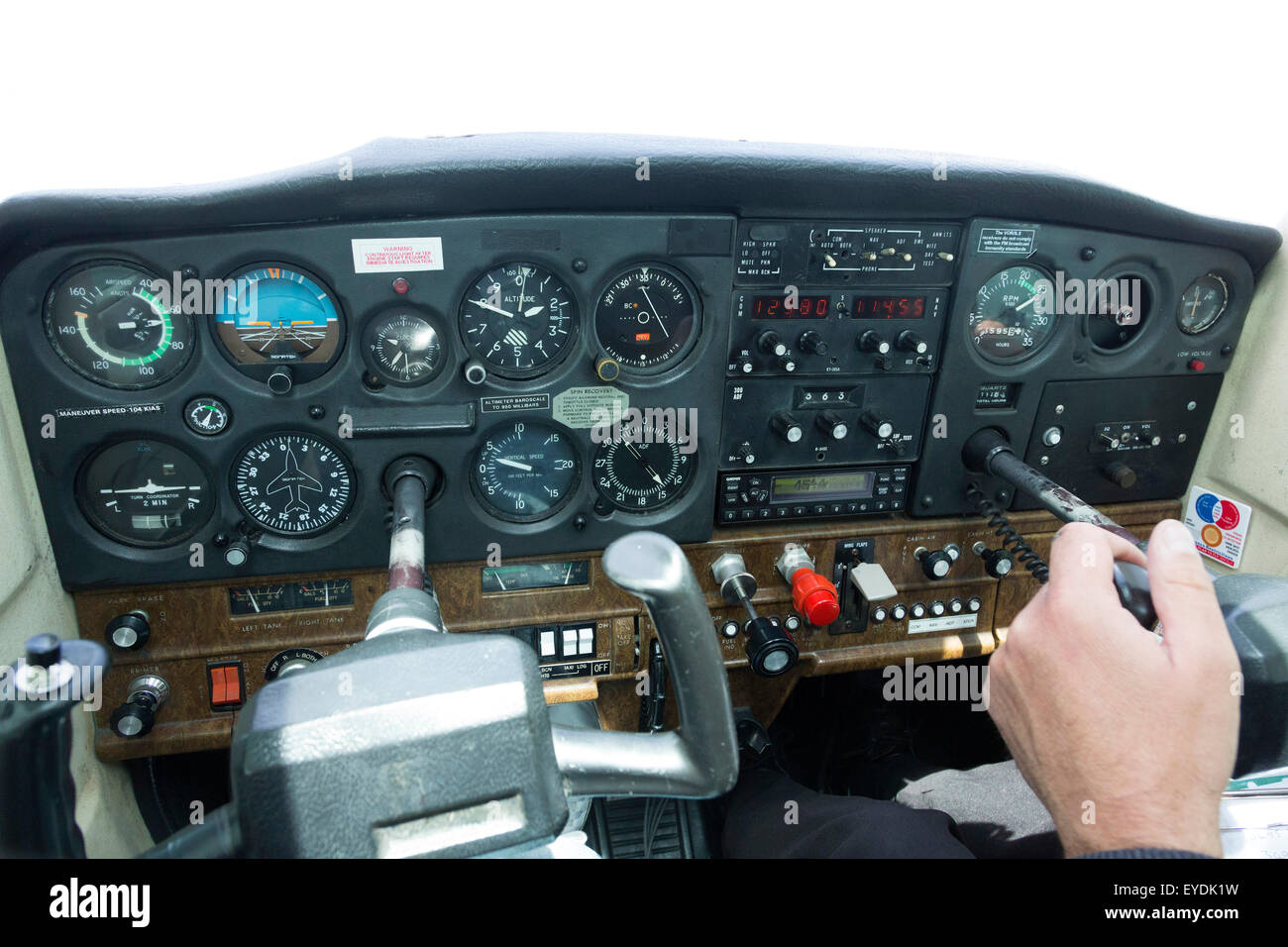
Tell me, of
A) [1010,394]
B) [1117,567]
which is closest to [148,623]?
[1117,567]

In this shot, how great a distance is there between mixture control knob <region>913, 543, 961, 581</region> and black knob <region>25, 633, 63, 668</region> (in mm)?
2003

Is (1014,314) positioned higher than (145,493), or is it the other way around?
(1014,314)

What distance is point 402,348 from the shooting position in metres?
1.83

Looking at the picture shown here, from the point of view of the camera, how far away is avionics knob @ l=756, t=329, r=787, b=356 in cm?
194

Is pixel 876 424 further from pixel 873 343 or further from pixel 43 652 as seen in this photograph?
pixel 43 652

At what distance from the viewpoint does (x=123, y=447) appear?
1812 millimetres

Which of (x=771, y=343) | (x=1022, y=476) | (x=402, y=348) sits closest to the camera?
(x=402, y=348)

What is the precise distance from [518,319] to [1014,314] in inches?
50.1

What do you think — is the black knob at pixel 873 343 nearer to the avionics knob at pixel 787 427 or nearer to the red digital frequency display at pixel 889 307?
the red digital frequency display at pixel 889 307

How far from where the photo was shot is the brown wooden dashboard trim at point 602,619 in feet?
6.45

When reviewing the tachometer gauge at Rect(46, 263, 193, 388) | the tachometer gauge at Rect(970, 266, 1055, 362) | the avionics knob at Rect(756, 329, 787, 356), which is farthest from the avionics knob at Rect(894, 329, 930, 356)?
the tachometer gauge at Rect(46, 263, 193, 388)

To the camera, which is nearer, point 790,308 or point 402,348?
point 402,348

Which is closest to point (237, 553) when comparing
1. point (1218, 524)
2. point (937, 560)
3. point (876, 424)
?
point (876, 424)

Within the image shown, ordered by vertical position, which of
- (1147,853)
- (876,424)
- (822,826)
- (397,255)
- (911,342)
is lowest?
(822,826)
